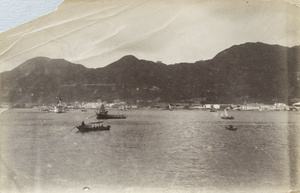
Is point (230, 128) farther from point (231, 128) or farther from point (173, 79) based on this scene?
point (173, 79)

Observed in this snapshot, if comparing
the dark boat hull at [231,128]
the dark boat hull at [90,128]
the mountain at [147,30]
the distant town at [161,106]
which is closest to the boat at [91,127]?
the dark boat hull at [90,128]

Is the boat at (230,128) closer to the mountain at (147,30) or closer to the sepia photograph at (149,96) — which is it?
the sepia photograph at (149,96)

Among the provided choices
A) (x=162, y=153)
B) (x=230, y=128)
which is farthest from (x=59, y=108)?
(x=230, y=128)

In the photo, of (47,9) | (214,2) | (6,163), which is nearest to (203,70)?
(214,2)

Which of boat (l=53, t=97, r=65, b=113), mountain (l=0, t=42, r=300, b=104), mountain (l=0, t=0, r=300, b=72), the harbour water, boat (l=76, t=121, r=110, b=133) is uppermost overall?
mountain (l=0, t=0, r=300, b=72)

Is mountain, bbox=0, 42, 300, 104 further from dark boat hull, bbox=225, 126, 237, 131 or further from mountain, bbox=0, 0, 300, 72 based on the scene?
dark boat hull, bbox=225, 126, 237, 131

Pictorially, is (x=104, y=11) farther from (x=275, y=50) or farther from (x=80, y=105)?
(x=275, y=50)

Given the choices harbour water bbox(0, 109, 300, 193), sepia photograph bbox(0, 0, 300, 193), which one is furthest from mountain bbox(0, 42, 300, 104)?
harbour water bbox(0, 109, 300, 193)
